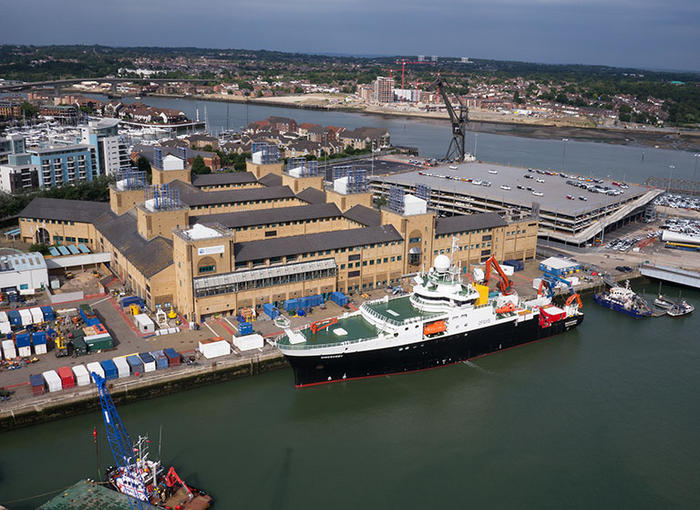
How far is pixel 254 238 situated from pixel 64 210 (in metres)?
13.7

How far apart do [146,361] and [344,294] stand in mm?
11818

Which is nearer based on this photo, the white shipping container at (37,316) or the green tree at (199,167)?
the white shipping container at (37,316)

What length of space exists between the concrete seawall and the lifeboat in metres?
6.57

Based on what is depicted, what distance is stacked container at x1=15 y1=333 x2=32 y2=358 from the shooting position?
25484 mm

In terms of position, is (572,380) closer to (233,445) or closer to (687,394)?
(687,394)

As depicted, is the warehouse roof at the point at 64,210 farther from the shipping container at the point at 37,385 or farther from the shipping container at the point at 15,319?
the shipping container at the point at 37,385

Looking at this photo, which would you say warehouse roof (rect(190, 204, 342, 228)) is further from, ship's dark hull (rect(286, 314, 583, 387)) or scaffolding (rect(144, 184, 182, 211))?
ship's dark hull (rect(286, 314, 583, 387))

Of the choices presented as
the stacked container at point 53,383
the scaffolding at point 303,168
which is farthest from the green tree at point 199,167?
the stacked container at point 53,383

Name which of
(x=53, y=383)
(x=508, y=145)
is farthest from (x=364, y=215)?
(x=508, y=145)

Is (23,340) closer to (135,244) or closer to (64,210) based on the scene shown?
(135,244)

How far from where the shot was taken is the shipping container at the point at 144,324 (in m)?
28.2

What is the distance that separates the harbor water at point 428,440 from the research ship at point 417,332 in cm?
71

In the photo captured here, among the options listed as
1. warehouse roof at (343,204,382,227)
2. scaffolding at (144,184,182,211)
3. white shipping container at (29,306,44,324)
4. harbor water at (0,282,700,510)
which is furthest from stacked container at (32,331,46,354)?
warehouse roof at (343,204,382,227)

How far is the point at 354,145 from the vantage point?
87.8 meters
